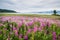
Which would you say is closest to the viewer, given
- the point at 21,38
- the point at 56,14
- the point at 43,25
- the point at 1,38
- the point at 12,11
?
the point at 21,38

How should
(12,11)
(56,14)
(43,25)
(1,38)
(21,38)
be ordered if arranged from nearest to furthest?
1. (21,38)
2. (1,38)
3. (43,25)
4. (56,14)
5. (12,11)

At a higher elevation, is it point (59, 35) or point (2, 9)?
point (2, 9)

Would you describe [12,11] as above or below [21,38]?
above

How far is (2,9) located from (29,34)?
313 cm

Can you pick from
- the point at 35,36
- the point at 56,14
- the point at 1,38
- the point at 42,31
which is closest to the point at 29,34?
the point at 35,36

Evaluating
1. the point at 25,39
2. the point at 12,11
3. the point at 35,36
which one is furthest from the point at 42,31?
the point at 12,11

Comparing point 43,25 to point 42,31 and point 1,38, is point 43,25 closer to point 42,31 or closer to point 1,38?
point 42,31

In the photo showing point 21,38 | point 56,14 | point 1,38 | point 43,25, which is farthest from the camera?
point 56,14

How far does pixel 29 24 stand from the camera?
323 centimetres

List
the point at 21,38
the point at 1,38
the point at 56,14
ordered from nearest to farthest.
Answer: the point at 21,38 < the point at 1,38 < the point at 56,14

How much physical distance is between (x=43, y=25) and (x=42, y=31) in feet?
1.08

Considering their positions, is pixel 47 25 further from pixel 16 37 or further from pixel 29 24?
pixel 16 37

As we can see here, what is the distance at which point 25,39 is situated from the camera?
2568mm

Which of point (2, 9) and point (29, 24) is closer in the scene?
point (29, 24)
